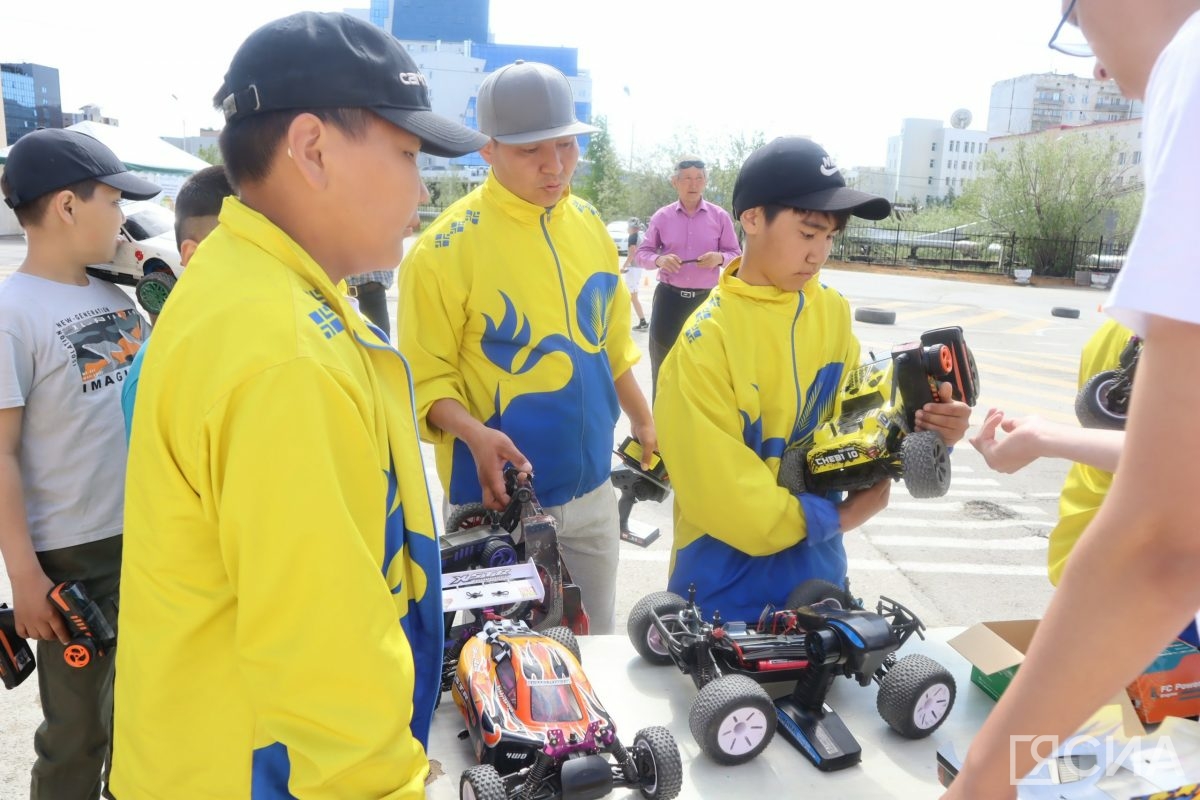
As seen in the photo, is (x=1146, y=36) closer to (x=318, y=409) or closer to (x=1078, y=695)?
(x=1078, y=695)

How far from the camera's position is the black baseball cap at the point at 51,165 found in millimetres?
2295

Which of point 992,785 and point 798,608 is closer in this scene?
point 992,785

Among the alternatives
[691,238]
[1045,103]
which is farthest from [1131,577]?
[1045,103]

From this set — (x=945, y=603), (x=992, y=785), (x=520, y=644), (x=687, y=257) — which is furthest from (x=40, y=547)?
(x=687, y=257)

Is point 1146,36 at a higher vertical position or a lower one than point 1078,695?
higher

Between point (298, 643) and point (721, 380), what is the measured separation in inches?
60.9

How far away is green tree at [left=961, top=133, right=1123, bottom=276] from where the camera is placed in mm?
30578

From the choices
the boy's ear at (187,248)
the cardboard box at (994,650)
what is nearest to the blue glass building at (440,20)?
the boy's ear at (187,248)

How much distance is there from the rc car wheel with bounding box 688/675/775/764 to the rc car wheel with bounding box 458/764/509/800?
450 millimetres

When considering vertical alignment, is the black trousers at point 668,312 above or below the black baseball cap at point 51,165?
below

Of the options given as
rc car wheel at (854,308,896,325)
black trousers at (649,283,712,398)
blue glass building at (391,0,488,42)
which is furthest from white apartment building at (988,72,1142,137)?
black trousers at (649,283,712,398)

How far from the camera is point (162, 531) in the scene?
1146 mm

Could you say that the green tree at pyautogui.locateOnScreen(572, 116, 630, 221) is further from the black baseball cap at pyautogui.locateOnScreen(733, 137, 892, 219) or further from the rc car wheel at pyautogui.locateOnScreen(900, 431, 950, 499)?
the rc car wheel at pyautogui.locateOnScreen(900, 431, 950, 499)

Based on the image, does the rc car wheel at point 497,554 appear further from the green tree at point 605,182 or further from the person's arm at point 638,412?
the green tree at point 605,182
